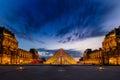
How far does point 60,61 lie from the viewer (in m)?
185

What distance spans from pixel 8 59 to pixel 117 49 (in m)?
75.4

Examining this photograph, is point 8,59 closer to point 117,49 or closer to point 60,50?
A: point 60,50

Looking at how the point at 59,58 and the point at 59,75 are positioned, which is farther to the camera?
the point at 59,58

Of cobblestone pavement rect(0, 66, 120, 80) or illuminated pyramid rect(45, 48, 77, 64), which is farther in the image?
illuminated pyramid rect(45, 48, 77, 64)

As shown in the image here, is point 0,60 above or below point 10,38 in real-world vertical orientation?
below

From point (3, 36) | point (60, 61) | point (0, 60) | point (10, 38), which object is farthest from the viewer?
point (60, 61)

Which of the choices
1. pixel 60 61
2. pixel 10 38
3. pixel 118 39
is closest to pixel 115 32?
pixel 118 39

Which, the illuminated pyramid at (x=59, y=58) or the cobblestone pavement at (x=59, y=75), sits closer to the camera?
the cobblestone pavement at (x=59, y=75)

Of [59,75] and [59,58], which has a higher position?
[59,58]

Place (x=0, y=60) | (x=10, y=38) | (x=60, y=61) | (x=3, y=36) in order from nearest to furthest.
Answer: (x=0, y=60) → (x=3, y=36) → (x=10, y=38) → (x=60, y=61)

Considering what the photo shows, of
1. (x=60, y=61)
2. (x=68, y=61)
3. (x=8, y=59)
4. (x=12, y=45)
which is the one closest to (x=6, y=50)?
(x=8, y=59)

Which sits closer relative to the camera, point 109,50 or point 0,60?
point 0,60

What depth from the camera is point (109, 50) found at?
15200 cm

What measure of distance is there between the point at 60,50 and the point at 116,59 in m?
66.9
